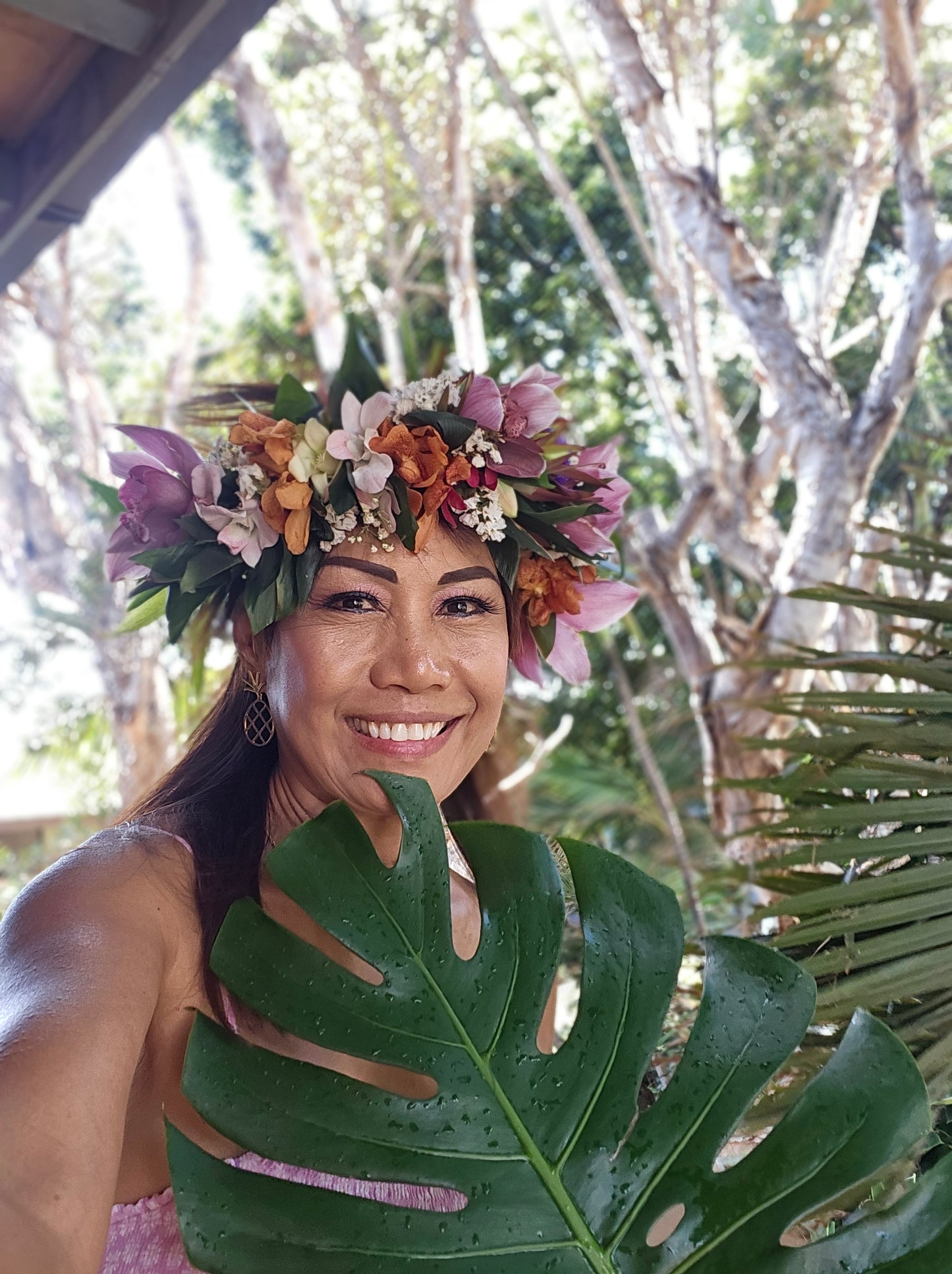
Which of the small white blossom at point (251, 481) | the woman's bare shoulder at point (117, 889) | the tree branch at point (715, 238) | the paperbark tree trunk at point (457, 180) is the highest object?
the paperbark tree trunk at point (457, 180)

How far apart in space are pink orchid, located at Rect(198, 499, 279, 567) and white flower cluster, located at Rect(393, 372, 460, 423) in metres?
0.22

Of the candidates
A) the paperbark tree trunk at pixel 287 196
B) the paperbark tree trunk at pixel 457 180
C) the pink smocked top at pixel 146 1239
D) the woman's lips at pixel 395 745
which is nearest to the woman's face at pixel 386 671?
the woman's lips at pixel 395 745

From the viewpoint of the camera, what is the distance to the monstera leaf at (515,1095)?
75 centimetres

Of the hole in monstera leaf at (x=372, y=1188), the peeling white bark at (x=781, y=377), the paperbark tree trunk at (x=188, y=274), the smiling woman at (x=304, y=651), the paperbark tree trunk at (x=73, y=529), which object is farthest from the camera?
the paperbark tree trunk at (x=188, y=274)

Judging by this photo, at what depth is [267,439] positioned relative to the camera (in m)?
1.54

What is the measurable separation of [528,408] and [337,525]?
327 millimetres

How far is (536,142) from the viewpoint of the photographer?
5047mm

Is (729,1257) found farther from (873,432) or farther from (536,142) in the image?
(536,142)

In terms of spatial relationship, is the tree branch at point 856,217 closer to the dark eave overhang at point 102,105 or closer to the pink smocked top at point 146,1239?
the dark eave overhang at point 102,105

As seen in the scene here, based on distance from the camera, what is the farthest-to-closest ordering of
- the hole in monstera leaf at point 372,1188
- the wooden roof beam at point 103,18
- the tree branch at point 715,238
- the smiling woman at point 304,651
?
the tree branch at point 715,238 < the wooden roof beam at point 103,18 < the hole in monstera leaf at point 372,1188 < the smiling woman at point 304,651

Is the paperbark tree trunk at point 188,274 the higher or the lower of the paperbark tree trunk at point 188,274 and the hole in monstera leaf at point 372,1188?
the higher

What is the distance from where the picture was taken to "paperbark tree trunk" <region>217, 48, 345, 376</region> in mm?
6246

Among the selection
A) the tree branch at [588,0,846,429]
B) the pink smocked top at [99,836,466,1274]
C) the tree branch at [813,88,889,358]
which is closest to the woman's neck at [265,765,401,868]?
the pink smocked top at [99,836,466,1274]

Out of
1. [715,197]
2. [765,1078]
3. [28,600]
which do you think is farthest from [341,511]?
[28,600]
